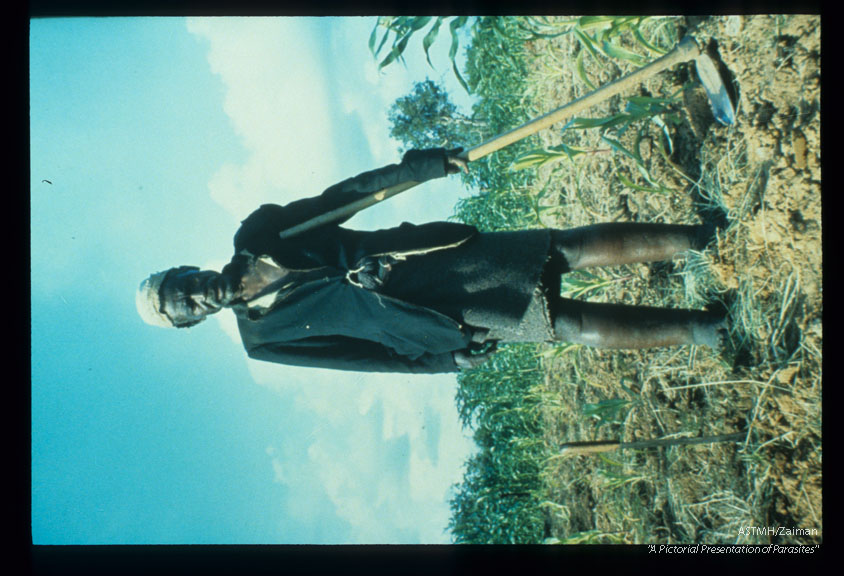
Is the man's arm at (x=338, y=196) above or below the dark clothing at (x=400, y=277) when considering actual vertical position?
above

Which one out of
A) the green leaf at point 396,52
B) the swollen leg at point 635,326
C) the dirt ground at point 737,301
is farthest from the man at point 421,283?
the green leaf at point 396,52

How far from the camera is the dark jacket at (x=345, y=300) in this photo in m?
1.75

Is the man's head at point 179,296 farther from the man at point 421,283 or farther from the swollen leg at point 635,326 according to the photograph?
the swollen leg at point 635,326

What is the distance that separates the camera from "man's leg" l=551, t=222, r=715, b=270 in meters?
1.69

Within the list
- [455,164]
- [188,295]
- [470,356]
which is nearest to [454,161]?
[455,164]

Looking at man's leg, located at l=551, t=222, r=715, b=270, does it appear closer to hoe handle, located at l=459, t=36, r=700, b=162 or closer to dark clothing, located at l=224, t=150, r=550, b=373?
dark clothing, located at l=224, t=150, r=550, b=373

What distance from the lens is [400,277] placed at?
5.91 ft

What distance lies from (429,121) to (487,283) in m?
3.63

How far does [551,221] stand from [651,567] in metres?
2.45

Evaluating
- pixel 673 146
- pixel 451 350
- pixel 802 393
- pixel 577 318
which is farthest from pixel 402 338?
pixel 673 146

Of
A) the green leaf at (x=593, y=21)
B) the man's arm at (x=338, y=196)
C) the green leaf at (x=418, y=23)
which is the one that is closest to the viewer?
the man's arm at (x=338, y=196)

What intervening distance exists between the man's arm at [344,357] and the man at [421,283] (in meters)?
0.06

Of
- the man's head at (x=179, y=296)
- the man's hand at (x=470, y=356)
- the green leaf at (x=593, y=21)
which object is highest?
the green leaf at (x=593, y=21)

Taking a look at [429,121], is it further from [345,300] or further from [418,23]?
[345,300]
